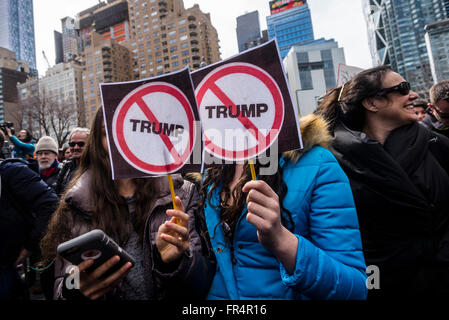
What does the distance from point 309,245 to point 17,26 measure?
168235mm

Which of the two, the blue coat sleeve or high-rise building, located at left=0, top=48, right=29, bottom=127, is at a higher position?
high-rise building, located at left=0, top=48, right=29, bottom=127

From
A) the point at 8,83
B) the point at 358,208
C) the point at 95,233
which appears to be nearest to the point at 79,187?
the point at 95,233

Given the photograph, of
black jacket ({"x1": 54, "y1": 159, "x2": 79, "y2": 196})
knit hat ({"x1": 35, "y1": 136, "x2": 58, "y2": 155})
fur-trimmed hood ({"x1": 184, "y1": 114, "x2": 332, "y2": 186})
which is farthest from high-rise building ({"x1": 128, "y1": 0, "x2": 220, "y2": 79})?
fur-trimmed hood ({"x1": 184, "y1": 114, "x2": 332, "y2": 186})

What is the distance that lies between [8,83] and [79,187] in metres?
87.9

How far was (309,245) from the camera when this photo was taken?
992 millimetres

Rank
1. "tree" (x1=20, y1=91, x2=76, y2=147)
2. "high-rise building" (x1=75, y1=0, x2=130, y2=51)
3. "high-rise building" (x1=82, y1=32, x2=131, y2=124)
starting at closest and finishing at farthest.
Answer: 1. "tree" (x1=20, y1=91, x2=76, y2=147)
2. "high-rise building" (x1=82, y1=32, x2=131, y2=124)
3. "high-rise building" (x1=75, y1=0, x2=130, y2=51)

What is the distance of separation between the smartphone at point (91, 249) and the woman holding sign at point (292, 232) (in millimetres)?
423

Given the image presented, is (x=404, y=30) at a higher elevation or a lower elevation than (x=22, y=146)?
higher

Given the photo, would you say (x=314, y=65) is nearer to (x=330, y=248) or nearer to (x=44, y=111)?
(x=44, y=111)

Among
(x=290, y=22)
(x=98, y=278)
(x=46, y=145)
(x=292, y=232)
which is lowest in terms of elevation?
(x=98, y=278)

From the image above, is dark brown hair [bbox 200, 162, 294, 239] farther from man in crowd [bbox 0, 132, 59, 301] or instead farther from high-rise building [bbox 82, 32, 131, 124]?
high-rise building [bbox 82, 32, 131, 124]

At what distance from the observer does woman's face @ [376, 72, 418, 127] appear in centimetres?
191

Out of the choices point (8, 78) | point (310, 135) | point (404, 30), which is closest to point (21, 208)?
point (310, 135)
